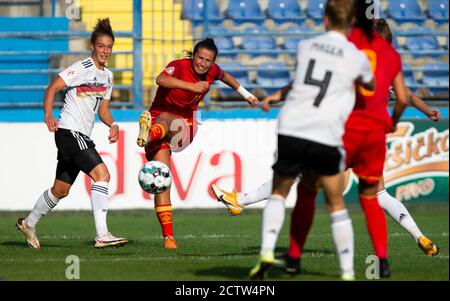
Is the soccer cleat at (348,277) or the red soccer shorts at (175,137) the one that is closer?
the soccer cleat at (348,277)

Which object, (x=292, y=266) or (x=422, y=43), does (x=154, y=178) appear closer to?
(x=292, y=266)

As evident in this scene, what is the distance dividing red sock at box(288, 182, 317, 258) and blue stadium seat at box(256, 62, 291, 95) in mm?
10062

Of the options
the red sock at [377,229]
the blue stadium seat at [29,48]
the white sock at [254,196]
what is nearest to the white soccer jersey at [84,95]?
the white sock at [254,196]

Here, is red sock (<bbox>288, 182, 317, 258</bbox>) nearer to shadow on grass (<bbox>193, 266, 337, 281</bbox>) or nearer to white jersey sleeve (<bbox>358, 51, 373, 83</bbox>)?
shadow on grass (<bbox>193, 266, 337, 281</bbox>)

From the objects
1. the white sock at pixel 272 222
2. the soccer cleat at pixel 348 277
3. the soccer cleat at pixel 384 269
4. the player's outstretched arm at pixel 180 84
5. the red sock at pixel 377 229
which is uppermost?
the player's outstretched arm at pixel 180 84

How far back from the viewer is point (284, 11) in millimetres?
19094

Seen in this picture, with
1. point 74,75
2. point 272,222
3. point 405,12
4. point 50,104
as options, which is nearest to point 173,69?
point 74,75

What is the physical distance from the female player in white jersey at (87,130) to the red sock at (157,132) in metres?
0.36

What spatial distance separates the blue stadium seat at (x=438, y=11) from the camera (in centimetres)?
1889

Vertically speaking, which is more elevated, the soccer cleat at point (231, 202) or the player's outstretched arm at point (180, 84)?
the player's outstretched arm at point (180, 84)

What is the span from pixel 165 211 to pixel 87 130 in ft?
3.90

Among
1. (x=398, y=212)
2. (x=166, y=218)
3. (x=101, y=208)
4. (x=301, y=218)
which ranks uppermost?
(x=301, y=218)

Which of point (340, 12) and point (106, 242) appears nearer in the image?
point (340, 12)

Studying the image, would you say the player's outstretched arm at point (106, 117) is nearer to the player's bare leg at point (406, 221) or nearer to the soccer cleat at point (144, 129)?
the soccer cleat at point (144, 129)
